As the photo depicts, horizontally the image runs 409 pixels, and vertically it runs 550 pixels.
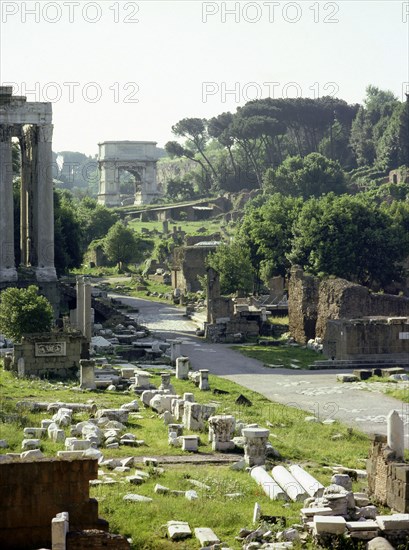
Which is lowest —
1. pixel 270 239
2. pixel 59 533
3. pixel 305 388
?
pixel 305 388

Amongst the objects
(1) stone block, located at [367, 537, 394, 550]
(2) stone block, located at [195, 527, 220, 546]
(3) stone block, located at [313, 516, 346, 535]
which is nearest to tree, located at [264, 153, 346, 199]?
(2) stone block, located at [195, 527, 220, 546]

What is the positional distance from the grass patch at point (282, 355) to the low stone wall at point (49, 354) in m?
9.20

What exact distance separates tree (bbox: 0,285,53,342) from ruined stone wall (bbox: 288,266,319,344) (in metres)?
12.2

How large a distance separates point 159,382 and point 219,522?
66.9 feet

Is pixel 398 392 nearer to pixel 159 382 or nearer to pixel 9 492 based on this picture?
pixel 159 382

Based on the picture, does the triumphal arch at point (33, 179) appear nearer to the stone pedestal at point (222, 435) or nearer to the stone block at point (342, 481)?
the stone pedestal at point (222, 435)

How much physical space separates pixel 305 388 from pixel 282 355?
976cm

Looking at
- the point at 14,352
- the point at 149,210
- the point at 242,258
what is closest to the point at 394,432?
the point at 14,352

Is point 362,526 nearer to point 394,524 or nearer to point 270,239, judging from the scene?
point 394,524

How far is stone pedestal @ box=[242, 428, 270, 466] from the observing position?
93.9 feet

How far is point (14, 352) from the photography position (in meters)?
45.1

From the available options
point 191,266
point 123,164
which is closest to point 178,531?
point 191,266

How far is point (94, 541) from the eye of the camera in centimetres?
2022

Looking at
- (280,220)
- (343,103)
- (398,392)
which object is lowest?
(398,392)
